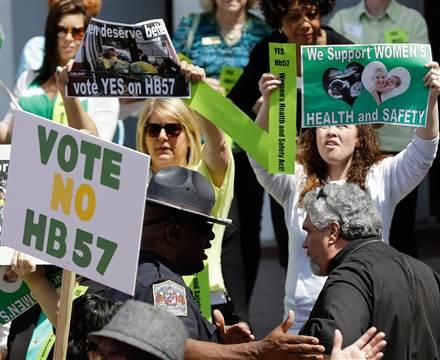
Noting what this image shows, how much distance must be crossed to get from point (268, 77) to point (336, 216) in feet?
3.29

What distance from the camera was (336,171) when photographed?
647 cm

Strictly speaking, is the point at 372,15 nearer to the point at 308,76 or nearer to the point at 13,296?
the point at 308,76

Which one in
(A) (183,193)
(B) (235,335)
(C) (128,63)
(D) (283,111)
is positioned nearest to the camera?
(B) (235,335)

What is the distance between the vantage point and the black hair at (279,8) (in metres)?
7.19

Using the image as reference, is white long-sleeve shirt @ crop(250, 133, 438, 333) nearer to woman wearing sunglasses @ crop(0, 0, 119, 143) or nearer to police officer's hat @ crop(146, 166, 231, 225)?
police officer's hat @ crop(146, 166, 231, 225)

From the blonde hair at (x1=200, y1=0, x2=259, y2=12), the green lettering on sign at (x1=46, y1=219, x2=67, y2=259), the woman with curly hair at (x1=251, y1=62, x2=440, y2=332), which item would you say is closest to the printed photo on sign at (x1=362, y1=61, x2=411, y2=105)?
the woman with curly hair at (x1=251, y1=62, x2=440, y2=332)

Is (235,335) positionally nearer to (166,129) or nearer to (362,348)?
(362,348)

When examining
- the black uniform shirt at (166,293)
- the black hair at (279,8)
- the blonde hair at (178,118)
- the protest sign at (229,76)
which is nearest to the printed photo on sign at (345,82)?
the blonde hair at (178,118)

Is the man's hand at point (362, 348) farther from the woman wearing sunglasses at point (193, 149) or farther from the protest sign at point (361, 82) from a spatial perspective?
the woman wearing sunglasses at point (193, 149)

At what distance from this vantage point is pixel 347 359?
13.7 ft

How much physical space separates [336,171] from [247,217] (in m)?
1.77

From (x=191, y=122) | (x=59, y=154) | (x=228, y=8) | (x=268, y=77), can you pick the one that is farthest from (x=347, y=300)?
(x=228, y=8)

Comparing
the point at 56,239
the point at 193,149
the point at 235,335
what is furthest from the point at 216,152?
the point at 56,239

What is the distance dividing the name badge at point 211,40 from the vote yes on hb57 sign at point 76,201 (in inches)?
144
